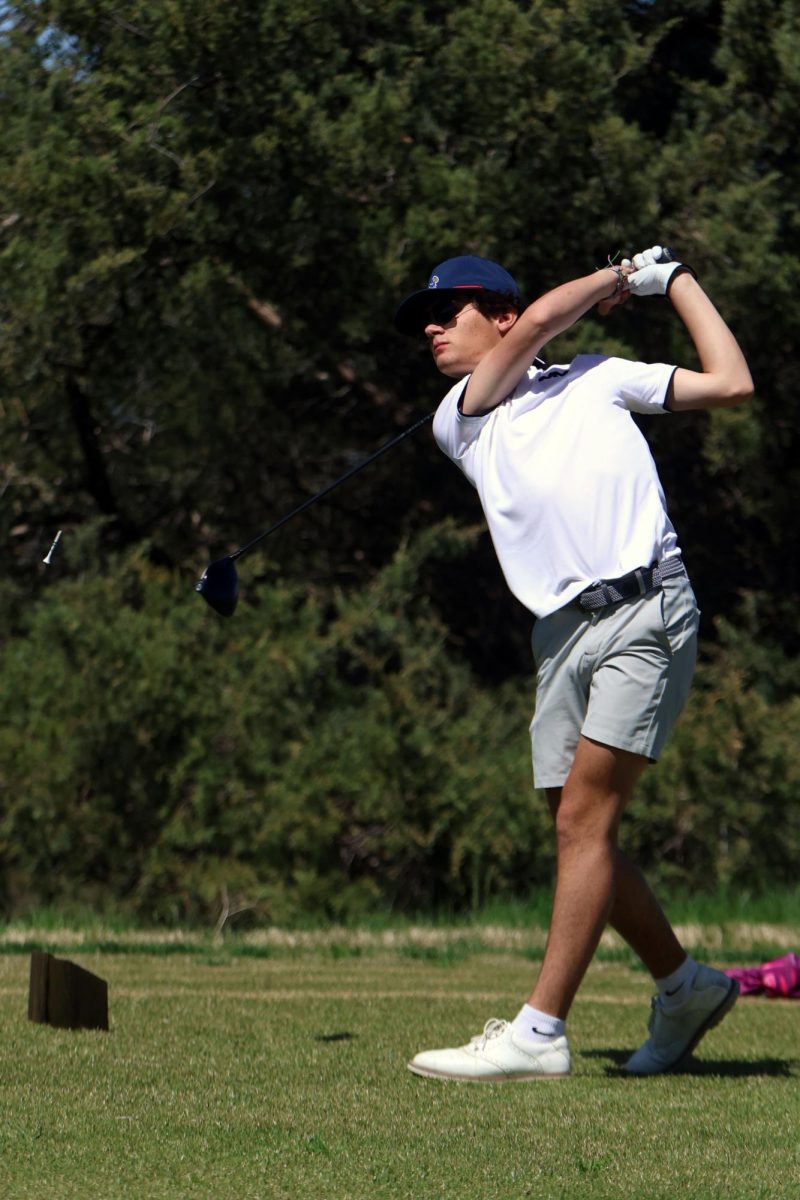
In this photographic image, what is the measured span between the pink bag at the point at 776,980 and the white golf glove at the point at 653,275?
2.57m

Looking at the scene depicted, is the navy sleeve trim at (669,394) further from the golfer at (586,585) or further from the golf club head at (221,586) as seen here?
the golf club head at (221,586)

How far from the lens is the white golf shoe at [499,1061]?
4277mm

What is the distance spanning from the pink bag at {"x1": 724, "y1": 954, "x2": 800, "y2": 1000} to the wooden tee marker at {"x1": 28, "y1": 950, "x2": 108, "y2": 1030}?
2277 mm

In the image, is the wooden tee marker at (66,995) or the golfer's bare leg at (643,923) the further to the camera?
the wooden tee marker at (66,995)

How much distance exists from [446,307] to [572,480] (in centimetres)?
75

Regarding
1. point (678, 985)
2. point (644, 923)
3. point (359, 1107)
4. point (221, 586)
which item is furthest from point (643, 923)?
point (221, 586)

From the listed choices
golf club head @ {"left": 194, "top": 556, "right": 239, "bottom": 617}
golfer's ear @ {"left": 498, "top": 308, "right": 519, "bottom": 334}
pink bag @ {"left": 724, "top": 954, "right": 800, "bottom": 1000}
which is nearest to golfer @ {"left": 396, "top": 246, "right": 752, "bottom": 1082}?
golfer's ear @ {"left": 498, "top": 308, "right": 519, "bottom": 334}

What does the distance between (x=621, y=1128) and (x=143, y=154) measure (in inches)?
300

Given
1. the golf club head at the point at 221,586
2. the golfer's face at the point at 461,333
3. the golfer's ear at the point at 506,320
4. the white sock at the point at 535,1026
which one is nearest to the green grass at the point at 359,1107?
the white sock at the point at 535,1026

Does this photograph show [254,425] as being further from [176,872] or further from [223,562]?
[223,562]

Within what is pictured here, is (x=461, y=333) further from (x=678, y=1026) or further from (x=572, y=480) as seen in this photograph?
(x=678, y=1026)

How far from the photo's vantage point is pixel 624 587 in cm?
430

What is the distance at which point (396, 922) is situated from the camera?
909 centimetres

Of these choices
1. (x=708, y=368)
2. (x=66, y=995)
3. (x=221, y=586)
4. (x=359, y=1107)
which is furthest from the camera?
(x=221, y=586)
